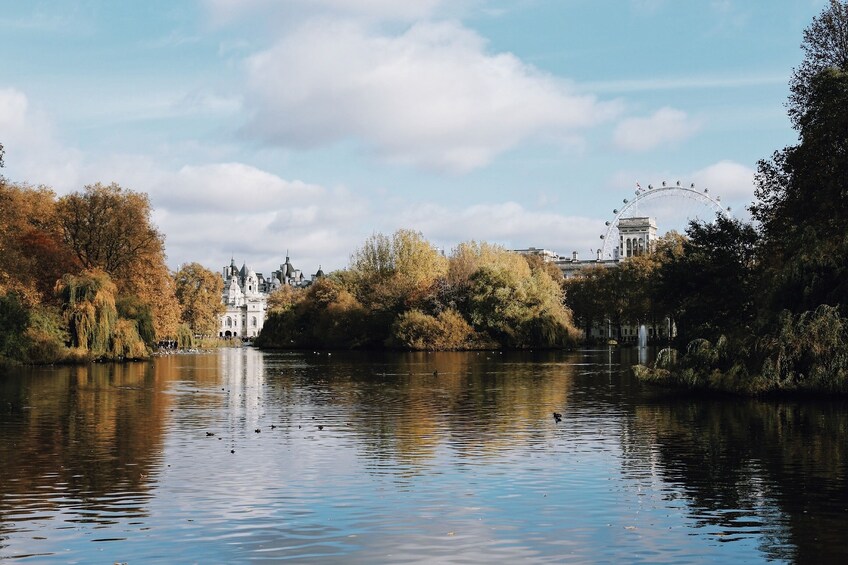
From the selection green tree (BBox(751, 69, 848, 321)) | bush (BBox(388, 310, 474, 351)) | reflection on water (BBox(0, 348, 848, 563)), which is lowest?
reflection on water (BBox(0, 348, 848, 563))

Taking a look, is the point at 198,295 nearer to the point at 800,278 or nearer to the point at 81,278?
the point at 81,278

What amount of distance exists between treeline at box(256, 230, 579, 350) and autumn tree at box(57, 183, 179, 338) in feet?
110

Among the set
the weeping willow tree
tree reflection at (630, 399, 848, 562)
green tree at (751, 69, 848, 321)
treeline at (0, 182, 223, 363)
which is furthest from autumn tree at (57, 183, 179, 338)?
tree reflection at (630, 399, 848, 562)

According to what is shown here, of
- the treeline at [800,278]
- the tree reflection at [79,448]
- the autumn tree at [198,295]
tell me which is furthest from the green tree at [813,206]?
the autumn tree at [198,295]

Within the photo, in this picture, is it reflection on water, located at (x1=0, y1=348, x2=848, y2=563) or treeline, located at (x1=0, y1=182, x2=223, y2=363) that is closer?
reflection on water, located at (x1=0, y1=348, x2=848, y2=563)

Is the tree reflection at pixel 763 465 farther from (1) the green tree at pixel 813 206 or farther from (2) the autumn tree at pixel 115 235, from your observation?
(2) the autumn tree at pixel 115 235

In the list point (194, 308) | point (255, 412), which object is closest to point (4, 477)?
point (255, 412)

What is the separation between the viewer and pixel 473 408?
35594mm

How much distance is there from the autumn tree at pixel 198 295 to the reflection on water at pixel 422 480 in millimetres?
111081

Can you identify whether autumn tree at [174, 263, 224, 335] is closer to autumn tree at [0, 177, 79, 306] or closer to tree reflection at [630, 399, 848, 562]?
autumn tree at [0, 177, 79, 306]

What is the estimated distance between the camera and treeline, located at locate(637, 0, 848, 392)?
113 ft

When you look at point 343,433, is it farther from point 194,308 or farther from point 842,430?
point 194,308

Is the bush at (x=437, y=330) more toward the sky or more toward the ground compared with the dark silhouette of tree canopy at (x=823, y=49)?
more toward the ground

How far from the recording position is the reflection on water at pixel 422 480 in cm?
1456
